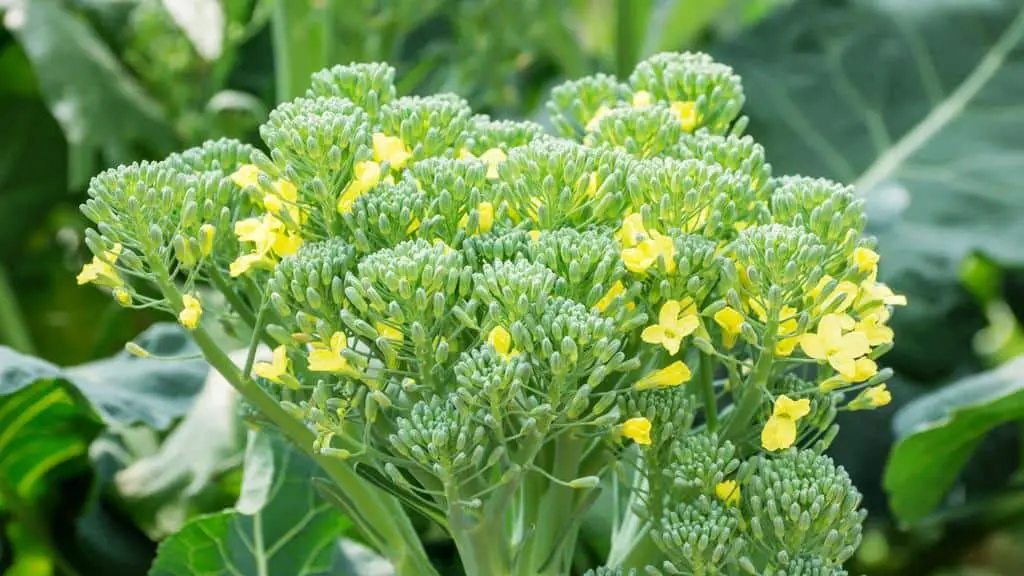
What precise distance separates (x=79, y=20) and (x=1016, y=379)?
812 millimetres

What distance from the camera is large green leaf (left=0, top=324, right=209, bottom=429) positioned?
62 cm

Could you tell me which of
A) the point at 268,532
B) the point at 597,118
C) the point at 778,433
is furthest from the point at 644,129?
the point at 268,532

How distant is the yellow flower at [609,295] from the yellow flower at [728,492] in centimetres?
8

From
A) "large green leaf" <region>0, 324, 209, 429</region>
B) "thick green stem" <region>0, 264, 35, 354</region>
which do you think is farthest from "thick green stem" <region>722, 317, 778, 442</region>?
"thick green stem" <region>0, 264, 35, 354</region>

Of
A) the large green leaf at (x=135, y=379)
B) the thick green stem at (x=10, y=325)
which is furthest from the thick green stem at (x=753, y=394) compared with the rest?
the thick green stem at (x=10, y=325)

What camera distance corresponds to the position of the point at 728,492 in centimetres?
43

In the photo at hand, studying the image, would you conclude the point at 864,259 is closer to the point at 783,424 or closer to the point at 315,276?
the point at 783,424

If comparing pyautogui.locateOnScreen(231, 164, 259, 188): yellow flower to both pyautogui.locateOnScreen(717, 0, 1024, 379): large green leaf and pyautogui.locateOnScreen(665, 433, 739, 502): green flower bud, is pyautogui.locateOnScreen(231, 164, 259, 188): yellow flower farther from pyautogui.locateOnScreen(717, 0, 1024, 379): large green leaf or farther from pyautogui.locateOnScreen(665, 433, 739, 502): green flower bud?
pyautogui.locateOnScreen(717, 0, 1024, 379): large green leaf

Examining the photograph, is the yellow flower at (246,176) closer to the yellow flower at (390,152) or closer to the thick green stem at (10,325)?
the yellow flower at (390,152)

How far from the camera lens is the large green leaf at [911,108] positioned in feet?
3.41

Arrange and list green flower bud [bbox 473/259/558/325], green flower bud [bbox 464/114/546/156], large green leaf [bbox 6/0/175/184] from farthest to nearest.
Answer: large green leaf [bbox 6/0/175/184] → green flower bud [bbox 464/114/546/156] → green flower bud [bbox 473/259/558/325]

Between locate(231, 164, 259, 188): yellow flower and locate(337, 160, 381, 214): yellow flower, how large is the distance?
0.13ft

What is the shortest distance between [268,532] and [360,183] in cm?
30

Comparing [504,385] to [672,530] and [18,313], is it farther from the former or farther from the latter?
[18,313]
